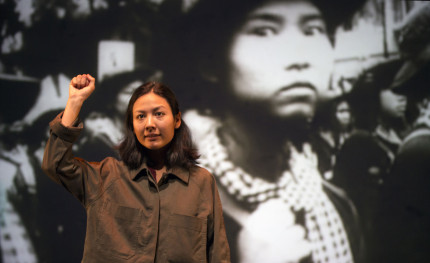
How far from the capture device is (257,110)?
7.83ft

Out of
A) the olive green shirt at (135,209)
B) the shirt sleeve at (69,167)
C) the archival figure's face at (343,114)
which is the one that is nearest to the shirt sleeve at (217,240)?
the olive green shirt at (135,209)

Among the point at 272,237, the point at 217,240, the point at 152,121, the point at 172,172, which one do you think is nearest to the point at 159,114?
the point at 152,121

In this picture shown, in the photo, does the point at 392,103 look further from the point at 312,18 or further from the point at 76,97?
the point at 76,97

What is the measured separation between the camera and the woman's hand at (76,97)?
4.04 ft

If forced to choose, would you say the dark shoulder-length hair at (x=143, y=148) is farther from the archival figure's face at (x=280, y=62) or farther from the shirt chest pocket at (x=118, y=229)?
the archival figure's face at (x=280, y=62)

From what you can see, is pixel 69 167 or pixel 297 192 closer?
pixel 69 167

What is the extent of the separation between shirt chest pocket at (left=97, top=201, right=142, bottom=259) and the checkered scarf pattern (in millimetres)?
1019

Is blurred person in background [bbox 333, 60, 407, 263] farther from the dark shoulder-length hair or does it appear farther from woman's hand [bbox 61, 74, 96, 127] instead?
woman's hand [bbox 61, 74, 96, 127]

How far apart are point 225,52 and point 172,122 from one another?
1.09 meters

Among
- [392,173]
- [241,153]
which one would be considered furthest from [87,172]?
[392,173]

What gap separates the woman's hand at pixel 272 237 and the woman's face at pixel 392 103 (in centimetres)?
79

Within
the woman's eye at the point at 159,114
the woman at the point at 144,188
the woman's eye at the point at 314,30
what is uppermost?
the woman's eye at the point at 314,30

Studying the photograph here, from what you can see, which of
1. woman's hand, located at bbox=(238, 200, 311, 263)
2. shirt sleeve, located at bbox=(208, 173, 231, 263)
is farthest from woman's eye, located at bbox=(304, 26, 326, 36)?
shirt sleeve, located at bbox=(208, 173, 231, 263)

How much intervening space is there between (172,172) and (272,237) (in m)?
1.08
